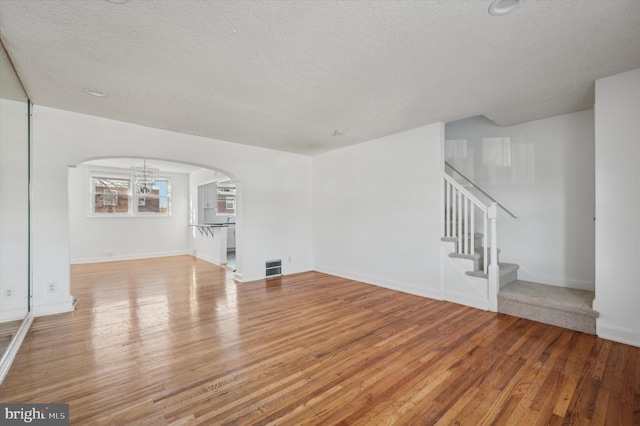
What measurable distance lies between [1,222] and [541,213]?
682cm

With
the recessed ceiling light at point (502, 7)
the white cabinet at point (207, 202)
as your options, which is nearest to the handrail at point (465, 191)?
the recessed ceiling light at point (502, 7)

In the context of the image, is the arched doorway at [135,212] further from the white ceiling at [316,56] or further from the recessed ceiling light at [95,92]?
the white ceiling at [316,56]

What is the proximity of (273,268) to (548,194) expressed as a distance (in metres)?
4.66

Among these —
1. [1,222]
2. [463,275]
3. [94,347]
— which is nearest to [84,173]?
[1,222]

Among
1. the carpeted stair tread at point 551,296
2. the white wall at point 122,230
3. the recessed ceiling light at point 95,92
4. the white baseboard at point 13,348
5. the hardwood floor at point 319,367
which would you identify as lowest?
the hardwood floor at point 319,367

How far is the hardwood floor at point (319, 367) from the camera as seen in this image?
1.70m

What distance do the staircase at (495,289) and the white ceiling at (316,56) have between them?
1.48 m

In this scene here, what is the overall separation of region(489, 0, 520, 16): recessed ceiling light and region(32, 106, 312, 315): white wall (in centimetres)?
416

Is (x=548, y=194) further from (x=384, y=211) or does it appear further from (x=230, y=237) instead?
(x=230, y=237)

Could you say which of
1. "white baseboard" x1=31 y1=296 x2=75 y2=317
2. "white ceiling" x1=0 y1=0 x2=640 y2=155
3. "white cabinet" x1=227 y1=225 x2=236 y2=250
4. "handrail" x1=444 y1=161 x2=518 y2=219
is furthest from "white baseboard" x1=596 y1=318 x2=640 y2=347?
"white cabinet" x1=227 y1=225 x2=236 y2=250

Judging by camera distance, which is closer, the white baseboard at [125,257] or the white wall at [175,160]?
the white wall at [175,160]

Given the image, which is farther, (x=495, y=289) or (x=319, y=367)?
(x=495, y=289)

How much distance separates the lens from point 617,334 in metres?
2.59

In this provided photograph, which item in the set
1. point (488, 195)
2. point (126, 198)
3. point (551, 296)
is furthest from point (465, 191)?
point (126, 198)
